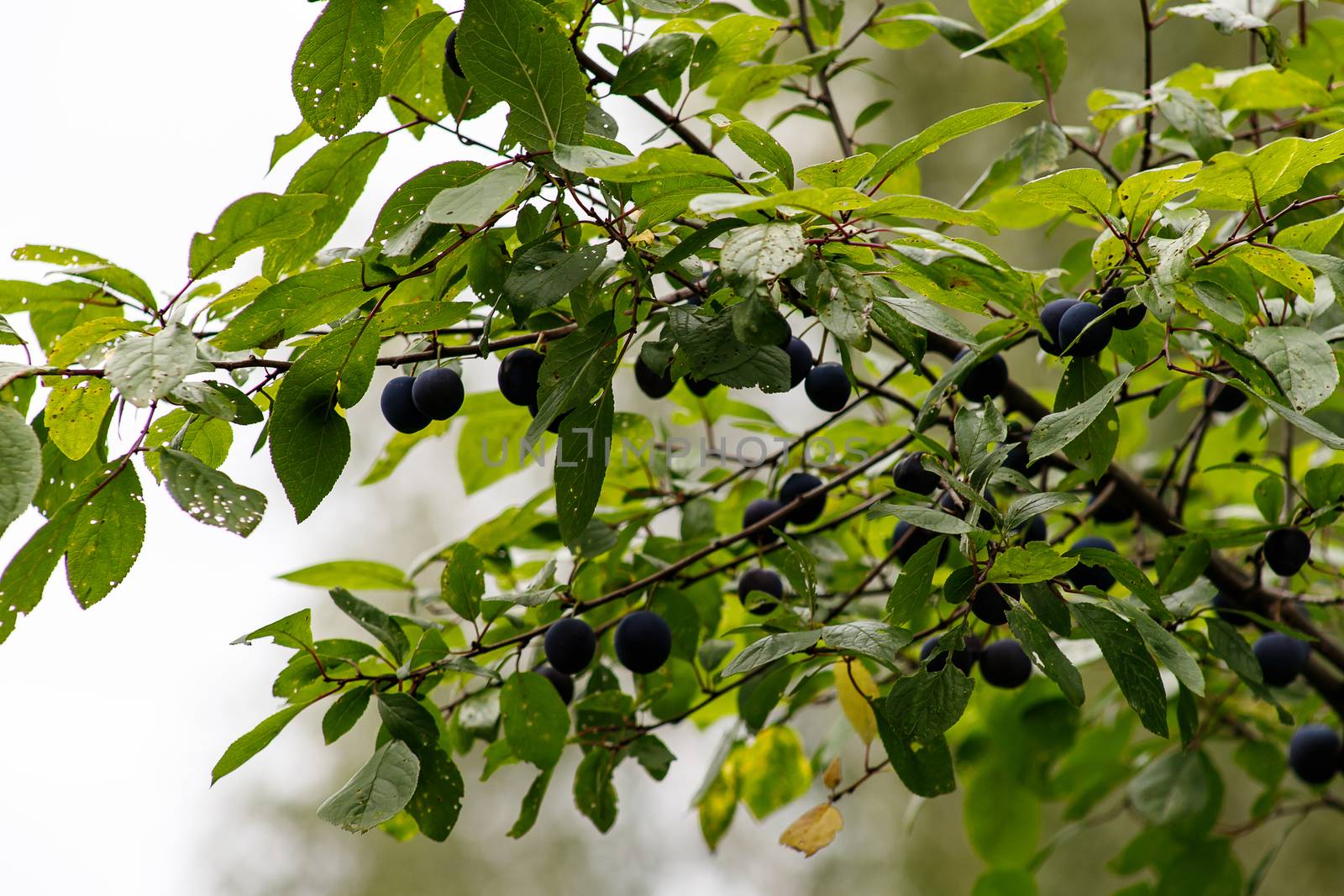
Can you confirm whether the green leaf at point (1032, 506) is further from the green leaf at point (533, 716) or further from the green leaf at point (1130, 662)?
the green leaf at point (533, 716)

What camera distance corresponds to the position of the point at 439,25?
770 mm

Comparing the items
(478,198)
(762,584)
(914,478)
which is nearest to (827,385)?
(914,478)

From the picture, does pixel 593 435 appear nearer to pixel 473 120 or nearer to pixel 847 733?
pixel 473 120

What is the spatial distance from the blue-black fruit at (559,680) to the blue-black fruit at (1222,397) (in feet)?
2.03

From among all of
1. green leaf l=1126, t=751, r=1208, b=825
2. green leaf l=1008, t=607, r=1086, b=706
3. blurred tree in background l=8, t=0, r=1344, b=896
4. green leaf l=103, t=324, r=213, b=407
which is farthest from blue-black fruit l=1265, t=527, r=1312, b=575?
green leaf l=103, t=324, r=213, b=407

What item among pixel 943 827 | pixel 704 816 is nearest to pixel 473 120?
pixel 704 816

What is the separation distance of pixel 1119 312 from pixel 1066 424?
0.38 feet

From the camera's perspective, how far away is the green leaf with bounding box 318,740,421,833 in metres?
0.62

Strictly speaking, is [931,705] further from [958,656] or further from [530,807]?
[530,807]

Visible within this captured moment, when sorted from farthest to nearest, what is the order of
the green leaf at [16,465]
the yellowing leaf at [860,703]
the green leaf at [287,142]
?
the yellowing leaf at [860,703]
the green leaf at [287,142]
the green leaf at [16,465]

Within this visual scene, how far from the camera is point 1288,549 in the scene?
2.88 feet

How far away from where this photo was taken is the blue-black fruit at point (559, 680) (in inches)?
38.3

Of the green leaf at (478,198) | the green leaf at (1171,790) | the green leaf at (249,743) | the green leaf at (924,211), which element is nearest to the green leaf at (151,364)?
the green leaf at (478,198)

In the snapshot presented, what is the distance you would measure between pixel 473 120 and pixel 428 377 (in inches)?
6.7
